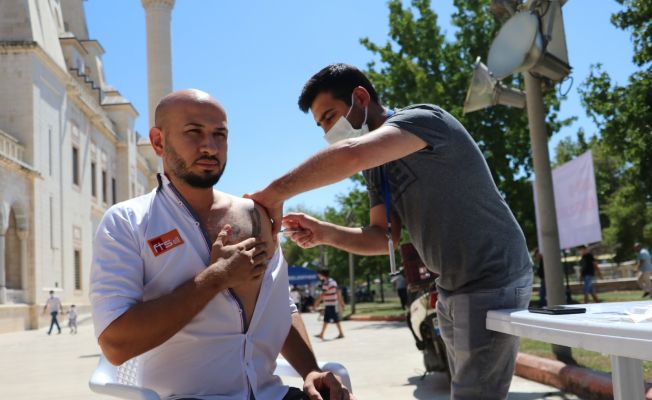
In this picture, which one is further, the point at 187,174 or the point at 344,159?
the point at 187,174

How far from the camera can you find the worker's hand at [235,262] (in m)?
2.35

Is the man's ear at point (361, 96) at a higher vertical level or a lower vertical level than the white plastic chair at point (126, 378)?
higher

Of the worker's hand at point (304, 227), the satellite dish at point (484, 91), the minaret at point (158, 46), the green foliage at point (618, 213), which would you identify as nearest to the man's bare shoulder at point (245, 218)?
the worker's hand at point (304, 227)

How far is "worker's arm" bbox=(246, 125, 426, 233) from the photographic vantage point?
8.05ft

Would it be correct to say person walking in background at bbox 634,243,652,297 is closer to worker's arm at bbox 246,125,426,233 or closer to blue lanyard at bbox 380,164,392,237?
blue lanyard at bbox 380,164,392,237

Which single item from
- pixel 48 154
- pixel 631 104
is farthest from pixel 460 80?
pixel 48 154

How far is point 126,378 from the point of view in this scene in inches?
118

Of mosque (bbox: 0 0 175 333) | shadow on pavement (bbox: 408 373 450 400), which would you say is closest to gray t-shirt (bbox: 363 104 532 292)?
shadow on pavement (bbox: 408 373 450 400)

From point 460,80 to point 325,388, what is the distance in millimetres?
20285

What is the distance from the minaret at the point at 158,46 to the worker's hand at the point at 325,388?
40.0 meters

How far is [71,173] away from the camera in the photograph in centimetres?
3878

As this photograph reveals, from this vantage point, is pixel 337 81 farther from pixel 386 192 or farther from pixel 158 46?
pixel 158 46

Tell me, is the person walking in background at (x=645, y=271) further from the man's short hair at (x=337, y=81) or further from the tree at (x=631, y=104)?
the man's short hair at (x=337, y=81)

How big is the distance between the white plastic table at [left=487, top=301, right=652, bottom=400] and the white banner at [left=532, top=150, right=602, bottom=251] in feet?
21.6
